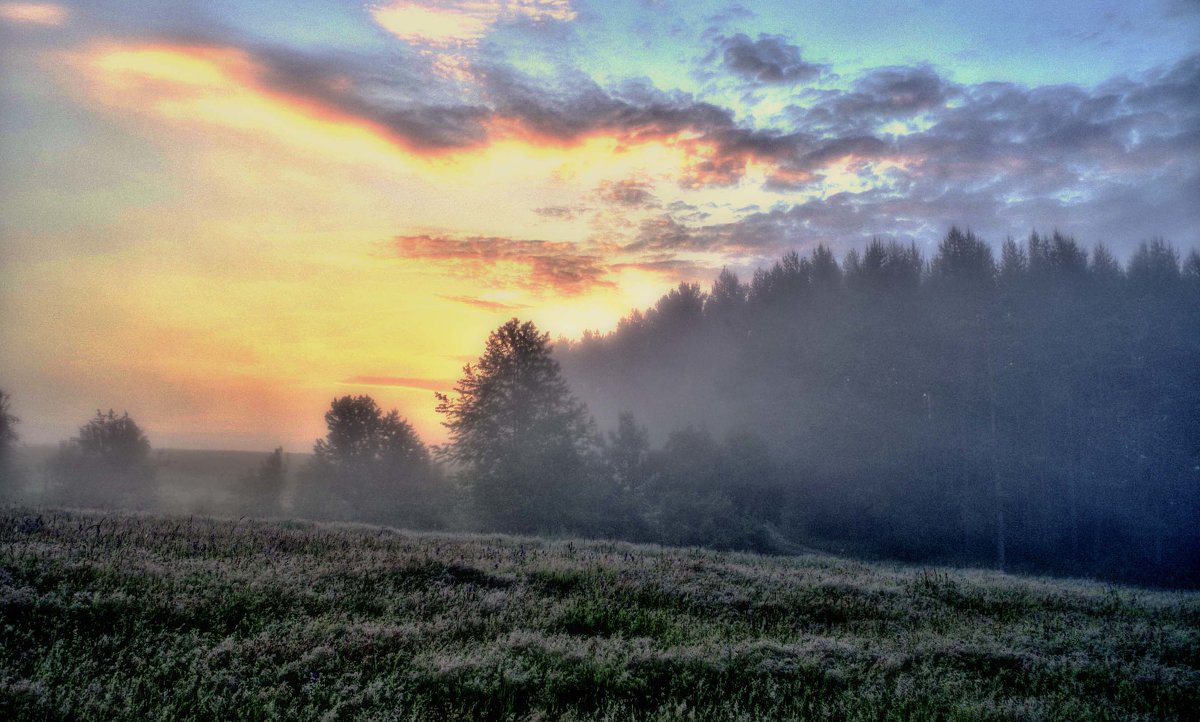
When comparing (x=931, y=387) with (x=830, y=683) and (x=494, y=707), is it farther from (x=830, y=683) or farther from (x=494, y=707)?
(x=494, y=707)

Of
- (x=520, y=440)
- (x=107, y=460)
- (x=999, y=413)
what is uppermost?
(x=999, y=413)

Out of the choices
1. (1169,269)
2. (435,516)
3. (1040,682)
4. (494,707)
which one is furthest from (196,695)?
(1169,269)

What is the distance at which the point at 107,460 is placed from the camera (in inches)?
2138

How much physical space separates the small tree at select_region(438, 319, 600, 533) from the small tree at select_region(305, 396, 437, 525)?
1036 centimetres

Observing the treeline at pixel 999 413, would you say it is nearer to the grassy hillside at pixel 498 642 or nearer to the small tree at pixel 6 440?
the grassy hillside at pixel 498 642

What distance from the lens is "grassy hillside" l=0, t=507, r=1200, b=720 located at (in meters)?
6.39

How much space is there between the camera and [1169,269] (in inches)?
2062

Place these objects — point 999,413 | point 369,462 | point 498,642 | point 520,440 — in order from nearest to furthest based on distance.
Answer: point 498,642
point 520,440
point 369,462
point 999,413

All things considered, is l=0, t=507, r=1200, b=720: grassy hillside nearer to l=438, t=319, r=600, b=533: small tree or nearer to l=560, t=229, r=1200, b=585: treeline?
l=438, t=319, r=600, b=533: small tree

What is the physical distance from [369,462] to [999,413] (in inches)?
2005

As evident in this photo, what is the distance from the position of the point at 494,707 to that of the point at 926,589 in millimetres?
12792

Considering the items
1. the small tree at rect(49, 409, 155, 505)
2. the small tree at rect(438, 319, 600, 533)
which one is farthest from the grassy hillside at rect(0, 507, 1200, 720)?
the small tree at rect(49, 409, 155, 505)

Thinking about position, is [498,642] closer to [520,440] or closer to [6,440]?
[520,440]

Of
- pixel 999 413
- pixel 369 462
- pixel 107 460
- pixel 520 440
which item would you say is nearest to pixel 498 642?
pixel 520 440
